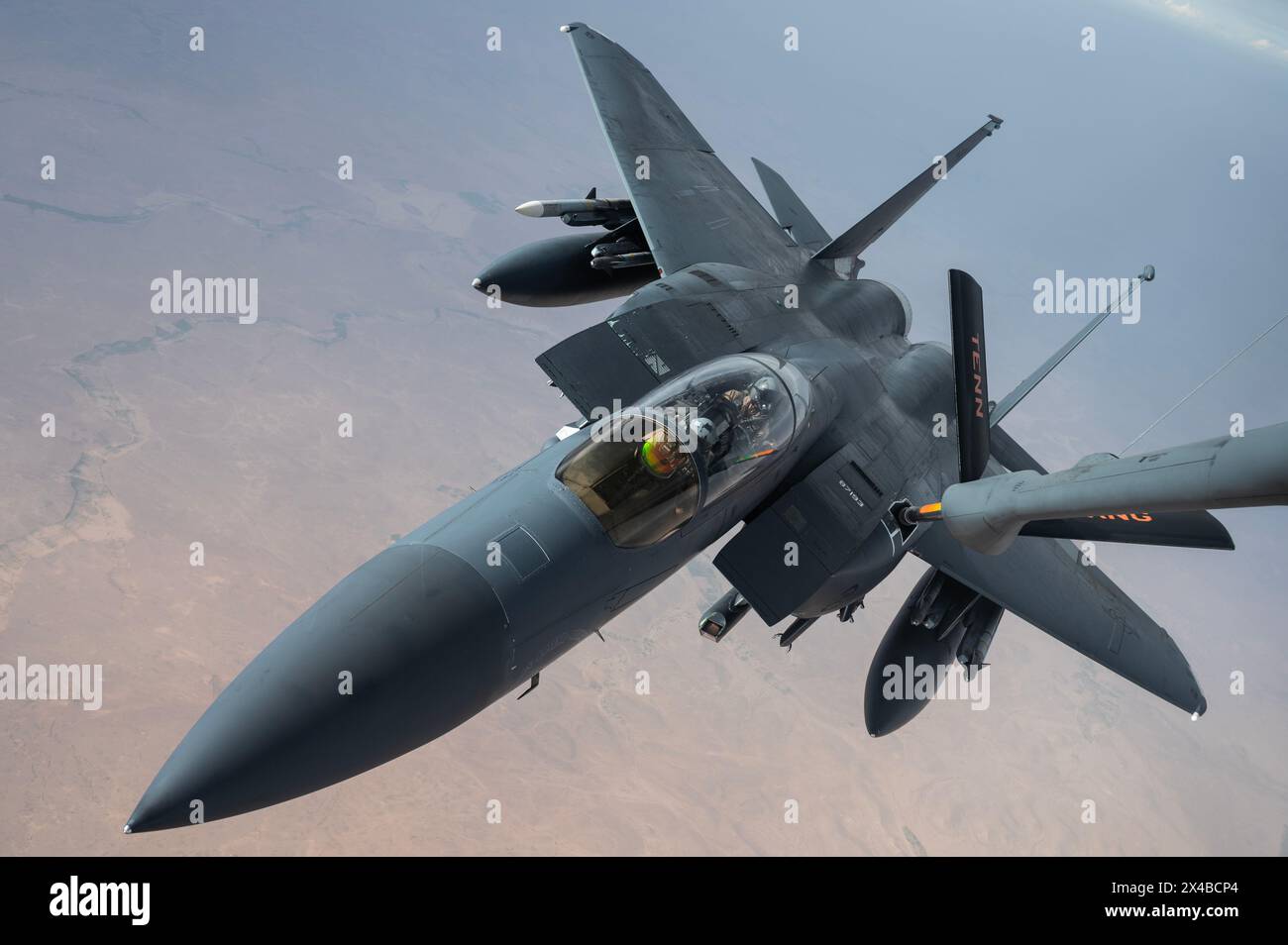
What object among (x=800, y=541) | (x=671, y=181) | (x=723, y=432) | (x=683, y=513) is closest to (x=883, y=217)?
(x=671, y=181)

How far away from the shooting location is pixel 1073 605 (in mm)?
12109

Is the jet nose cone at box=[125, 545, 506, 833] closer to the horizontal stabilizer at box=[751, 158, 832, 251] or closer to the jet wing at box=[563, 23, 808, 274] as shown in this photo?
the jet wing at box=[563, 23, 808, 274]

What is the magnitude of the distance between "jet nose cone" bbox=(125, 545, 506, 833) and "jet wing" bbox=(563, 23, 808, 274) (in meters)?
8.05

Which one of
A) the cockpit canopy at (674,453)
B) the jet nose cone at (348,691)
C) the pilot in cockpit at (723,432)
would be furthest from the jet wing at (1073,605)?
the jet nose cone at (348,691)

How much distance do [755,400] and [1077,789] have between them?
52.1 metres

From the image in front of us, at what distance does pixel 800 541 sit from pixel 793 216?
33.3 ft

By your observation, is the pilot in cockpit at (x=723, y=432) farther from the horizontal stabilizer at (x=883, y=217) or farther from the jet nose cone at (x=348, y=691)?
the horizontal stabilizer at (x=883, y=217)

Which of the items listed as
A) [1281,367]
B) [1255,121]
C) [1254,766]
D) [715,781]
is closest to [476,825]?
[715,781]

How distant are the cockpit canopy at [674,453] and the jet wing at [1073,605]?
3601mm

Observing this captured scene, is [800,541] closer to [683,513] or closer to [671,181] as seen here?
[683,513]

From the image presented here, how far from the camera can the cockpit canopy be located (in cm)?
790

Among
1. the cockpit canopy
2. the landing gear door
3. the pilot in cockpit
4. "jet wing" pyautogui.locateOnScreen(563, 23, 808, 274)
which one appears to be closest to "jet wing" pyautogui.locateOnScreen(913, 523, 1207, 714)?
the landing gear door

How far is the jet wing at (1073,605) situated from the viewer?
1139 cm

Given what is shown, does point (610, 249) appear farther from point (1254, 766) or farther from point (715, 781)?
point (1254, 766)
